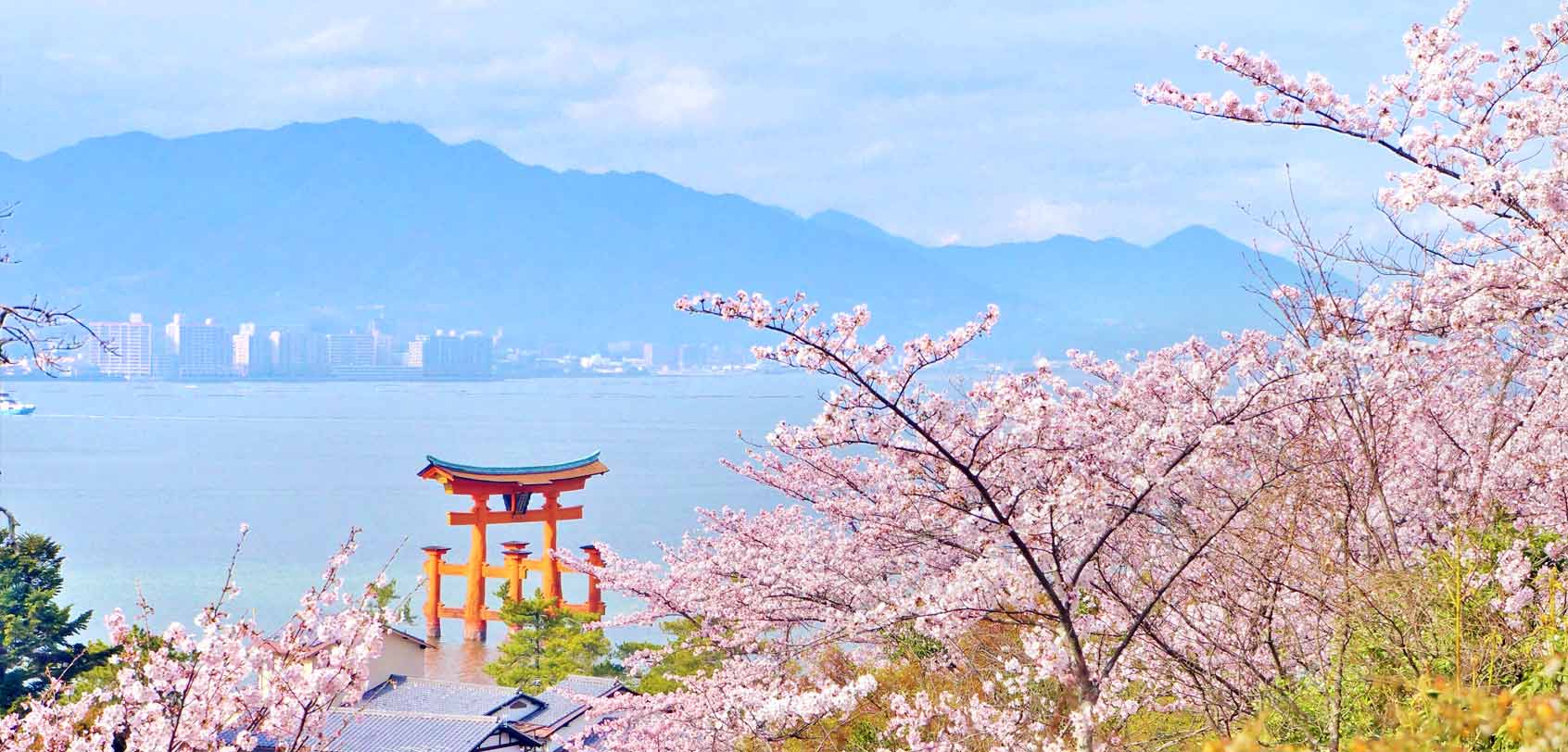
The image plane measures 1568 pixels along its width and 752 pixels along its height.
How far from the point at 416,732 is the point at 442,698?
98 cm

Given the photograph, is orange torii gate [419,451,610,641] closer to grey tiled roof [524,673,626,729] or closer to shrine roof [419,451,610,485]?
shrine roof [419,451,610,485]

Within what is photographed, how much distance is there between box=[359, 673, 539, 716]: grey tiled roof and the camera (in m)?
Result: 10.8

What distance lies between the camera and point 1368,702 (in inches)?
180

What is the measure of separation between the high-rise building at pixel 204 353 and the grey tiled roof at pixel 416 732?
153101mm

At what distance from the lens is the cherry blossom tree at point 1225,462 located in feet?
12.7

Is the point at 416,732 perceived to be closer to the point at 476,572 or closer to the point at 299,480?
the point at 476,572

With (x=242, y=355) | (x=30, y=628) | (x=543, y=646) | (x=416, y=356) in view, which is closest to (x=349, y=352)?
(x=416, y=356)

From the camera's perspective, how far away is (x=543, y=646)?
14.2 m

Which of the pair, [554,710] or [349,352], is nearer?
[554,710]

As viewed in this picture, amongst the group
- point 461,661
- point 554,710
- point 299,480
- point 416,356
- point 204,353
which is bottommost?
point 299,480

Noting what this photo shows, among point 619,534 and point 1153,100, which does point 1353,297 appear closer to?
point 1153,100

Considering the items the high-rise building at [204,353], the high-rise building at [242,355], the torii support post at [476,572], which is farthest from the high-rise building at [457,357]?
the torii support post at [476,572]

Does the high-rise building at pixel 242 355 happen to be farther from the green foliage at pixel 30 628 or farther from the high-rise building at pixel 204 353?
the green foliage at pixel 30 628

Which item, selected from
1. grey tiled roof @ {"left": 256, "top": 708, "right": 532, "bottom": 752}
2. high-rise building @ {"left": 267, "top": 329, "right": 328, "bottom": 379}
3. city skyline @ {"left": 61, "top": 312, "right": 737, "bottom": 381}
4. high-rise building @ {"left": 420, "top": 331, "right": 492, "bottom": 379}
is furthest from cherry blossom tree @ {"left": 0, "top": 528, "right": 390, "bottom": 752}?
high-rise building @ {"left": 420, "top": 331, "right": 492, "bottom": 379}
